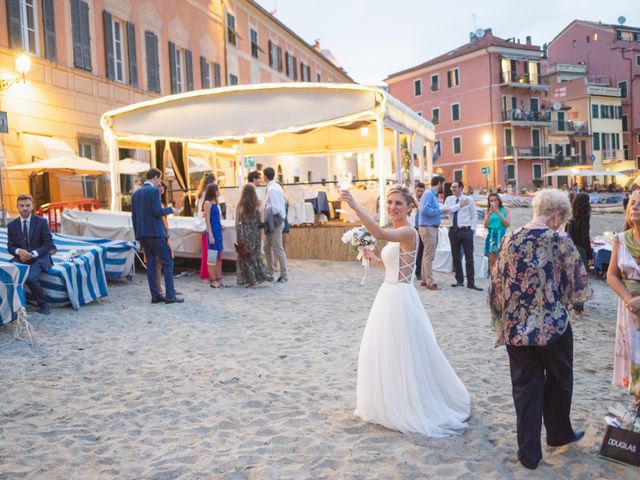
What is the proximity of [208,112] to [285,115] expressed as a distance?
177 cm

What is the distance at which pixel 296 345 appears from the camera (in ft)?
18.9

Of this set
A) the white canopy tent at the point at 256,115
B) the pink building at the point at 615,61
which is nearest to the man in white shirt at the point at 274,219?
the white canopy tent at the point at 256,115

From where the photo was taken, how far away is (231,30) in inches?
975

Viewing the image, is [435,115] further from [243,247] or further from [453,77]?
[243,247]

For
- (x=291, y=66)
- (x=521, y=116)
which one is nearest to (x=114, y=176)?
(x=291, y=66)

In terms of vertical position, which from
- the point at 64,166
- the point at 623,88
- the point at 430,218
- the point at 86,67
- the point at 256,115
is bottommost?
the point at 430,218

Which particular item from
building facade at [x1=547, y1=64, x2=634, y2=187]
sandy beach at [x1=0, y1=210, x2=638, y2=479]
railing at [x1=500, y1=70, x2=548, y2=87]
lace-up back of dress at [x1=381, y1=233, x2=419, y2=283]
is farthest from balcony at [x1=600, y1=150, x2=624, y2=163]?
lace-up back of dress at [x1=381, y1=233, x2=419, y2=283]

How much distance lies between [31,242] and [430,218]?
5.52 metres

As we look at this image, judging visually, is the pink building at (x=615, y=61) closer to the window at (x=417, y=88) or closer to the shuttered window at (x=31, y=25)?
the window at (x=417, y=88)

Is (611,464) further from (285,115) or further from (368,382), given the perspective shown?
(285,115)

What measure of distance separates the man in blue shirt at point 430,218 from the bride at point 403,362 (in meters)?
5.03

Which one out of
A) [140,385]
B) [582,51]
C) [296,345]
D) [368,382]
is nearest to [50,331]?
[140,385]

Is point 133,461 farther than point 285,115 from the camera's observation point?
No

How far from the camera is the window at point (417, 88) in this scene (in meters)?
47.6
